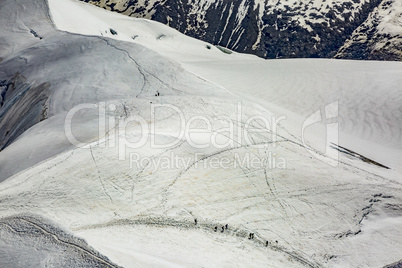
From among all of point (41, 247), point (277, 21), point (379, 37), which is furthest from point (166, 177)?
point (277, 21)

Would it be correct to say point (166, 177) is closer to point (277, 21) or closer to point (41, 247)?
point (41, 247)

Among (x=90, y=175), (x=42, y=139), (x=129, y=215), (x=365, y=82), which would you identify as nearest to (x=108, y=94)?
(x=42, y=139)

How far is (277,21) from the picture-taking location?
113438 millimetres

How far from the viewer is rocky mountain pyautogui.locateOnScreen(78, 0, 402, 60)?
108 m

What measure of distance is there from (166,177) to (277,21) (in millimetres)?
112968

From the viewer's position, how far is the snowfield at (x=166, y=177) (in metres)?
6.27

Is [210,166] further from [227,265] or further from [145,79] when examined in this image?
[145,79]

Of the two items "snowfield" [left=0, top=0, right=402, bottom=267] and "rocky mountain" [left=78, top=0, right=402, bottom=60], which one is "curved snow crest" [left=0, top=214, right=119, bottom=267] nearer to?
"snowfield" [left=0, top=0, right=402, bottom=267]

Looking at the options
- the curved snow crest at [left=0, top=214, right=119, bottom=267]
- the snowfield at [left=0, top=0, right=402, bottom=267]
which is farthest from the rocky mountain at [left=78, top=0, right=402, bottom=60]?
the curved snow crest at [left=0, top=214, right=119, bottom=267]

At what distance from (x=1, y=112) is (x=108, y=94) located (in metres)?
4.58

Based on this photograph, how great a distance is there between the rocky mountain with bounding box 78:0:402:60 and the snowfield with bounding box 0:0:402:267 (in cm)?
9813

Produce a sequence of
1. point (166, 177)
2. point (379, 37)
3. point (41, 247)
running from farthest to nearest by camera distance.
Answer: point (379, 37), point (166, 177), point (41, 247)

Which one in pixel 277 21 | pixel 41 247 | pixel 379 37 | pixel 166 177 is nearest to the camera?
pixel 41 247

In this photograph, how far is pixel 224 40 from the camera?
114 m
